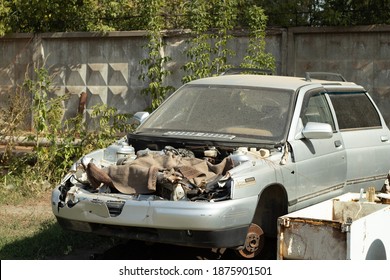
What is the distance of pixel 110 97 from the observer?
13633 mm

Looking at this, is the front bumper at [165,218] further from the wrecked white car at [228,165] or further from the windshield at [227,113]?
the windshield at [227,113]

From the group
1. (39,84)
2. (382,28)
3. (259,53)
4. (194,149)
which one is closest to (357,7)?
(382,28)

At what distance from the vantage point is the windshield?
25.4ft

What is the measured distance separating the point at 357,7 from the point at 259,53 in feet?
6.44

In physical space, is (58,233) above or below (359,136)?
below

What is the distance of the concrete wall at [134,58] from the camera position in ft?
39.9

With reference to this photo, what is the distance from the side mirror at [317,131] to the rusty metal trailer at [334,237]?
1.23 meters

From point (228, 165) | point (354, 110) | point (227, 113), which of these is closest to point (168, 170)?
point (228, 165)

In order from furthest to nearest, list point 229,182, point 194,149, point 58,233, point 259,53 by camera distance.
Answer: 1. point 259,53
2. point 58,233
3. point 194,149
4. point 229,182

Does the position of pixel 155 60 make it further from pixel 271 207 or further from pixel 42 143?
pixel 271 207

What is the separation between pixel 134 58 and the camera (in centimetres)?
1345

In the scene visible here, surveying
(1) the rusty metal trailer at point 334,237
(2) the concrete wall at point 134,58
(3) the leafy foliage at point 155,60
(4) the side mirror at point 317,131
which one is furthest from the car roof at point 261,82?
(3) the leafy foliage at point 155,60

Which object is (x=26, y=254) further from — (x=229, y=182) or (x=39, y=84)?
(x=39, y=84)

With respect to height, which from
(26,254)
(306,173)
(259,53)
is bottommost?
(26,254)
